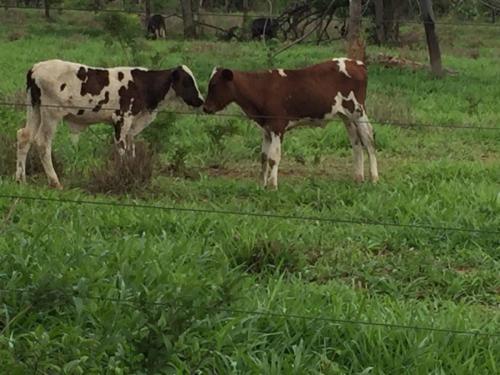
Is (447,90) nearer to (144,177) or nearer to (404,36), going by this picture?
(144,177)

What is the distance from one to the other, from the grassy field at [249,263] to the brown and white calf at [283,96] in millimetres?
620

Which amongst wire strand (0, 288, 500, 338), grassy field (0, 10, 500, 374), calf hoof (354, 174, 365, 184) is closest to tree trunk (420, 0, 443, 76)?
grassy field (0, 10, 500, 374)

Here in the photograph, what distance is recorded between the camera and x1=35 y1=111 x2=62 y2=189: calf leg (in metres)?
9.21

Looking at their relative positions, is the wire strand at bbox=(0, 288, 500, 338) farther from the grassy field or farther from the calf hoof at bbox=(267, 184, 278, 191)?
the calf hoof at bbox=(267, 184, 278, 191)

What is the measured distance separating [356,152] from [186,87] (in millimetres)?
2220

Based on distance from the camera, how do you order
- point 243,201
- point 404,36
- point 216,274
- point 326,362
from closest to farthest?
1. point 326,362
2. point 216,274
3. point 243,201
4. point 404,36

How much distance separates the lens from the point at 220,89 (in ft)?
32.6

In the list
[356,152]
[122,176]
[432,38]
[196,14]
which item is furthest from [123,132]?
[196,14]

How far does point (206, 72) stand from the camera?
19328mm

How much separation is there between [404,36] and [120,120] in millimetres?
27711

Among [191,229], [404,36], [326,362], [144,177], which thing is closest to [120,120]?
[144,177]

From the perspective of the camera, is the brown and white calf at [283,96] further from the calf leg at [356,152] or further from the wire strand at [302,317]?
the wire strand at [302,317]

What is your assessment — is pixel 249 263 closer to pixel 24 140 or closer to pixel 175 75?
pixel 24 140

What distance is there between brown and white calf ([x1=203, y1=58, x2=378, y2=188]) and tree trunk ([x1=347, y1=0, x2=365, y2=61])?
23.9 feet
